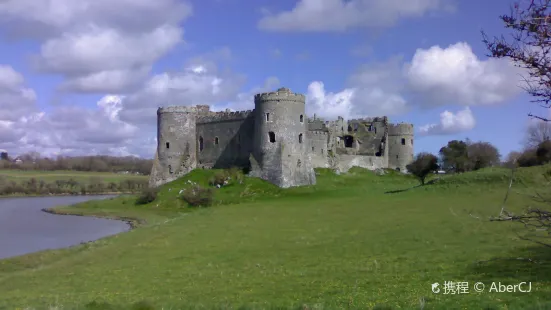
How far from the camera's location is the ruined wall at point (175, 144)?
214 ft

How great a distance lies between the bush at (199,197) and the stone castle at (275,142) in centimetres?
575

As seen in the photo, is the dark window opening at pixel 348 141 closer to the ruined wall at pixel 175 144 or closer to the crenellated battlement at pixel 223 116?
the crenellated battlement at pixel 223 116

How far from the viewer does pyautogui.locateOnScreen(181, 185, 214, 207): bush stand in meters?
52.6

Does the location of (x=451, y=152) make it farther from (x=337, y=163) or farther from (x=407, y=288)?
(x=407, y=288)

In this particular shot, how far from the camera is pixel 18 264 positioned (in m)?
27.6

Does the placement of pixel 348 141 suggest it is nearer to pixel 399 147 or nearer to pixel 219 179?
pixel 399 147

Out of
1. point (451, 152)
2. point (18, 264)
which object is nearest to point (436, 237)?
point (18, 264)

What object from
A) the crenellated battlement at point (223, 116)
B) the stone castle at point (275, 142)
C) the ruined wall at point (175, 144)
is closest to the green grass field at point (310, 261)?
the stone castle at point (275, 142)

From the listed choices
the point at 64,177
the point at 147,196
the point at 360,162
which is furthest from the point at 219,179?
the point at 64,177

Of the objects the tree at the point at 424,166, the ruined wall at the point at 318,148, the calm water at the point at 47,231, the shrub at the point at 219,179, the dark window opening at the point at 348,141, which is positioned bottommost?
the calm water at the point at 47,231

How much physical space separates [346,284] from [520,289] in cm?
462

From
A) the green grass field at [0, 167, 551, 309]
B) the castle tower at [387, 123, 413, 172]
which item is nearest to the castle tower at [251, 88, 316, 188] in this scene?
the green grass field at [0, 167, 551, 309]

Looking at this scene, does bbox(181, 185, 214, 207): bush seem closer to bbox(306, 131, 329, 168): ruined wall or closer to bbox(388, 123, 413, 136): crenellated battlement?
bbox(306, 131, 329, 168): ruined wall

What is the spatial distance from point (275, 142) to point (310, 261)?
36.0 meters
